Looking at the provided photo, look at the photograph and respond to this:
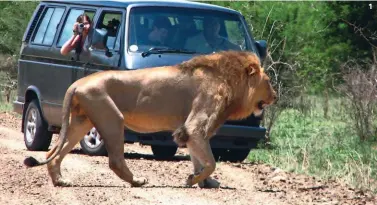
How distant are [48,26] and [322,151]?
385 centimetres

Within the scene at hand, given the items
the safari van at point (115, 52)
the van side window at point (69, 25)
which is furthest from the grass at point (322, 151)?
the van side window at point (69, 25)

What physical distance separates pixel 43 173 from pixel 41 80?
10.2ft

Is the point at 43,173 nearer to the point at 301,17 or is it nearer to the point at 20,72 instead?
the point at 20,72

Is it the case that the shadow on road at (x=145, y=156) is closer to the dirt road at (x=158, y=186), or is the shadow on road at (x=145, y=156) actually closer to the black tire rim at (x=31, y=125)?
the dirt road at (x=158, y=186)

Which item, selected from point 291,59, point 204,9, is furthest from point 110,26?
point 291,59

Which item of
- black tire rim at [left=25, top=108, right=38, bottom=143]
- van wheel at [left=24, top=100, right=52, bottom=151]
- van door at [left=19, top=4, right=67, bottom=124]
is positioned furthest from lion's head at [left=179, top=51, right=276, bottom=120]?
black tire rim at [left=25, top=108, right=38, bottom=143]

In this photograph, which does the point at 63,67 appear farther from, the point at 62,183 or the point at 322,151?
the point at 62,183

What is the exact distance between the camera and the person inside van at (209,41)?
13.4 m

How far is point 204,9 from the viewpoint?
13.7 metres

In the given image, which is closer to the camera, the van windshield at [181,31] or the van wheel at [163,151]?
the van windshield at [181,31]

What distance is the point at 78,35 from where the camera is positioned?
13516 millimetres

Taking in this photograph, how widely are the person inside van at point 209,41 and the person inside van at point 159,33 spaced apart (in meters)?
0.28

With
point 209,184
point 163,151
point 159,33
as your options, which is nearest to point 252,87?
point 209,184

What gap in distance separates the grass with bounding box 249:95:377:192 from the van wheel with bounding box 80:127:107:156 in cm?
198
